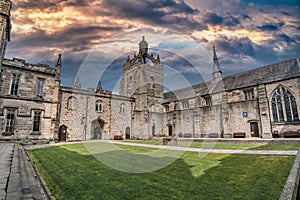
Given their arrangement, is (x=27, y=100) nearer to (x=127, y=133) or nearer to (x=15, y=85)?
(x=15, y=85)

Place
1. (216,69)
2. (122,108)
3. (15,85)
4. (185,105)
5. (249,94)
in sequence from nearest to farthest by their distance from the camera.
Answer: (15,85), (249,94), (122,108), (185,105), (216,69)

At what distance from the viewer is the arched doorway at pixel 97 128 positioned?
28.4 meters

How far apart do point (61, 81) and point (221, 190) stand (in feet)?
80.3

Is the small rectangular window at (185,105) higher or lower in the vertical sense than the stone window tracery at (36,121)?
higher

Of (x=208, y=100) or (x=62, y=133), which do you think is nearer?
(x=62, y=133)

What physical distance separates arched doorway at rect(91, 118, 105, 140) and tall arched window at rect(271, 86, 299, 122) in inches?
978

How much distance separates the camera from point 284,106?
21.3 m

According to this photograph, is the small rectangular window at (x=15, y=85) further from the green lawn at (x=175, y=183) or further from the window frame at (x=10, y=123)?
the green lawn at (x=175, y=183)

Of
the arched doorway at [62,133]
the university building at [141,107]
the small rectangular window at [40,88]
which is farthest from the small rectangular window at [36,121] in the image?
the arched doorway at [62,133]

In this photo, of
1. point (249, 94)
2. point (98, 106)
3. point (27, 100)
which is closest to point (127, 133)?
point (98, 106)

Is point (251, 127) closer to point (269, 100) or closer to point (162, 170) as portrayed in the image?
point (269, 100)

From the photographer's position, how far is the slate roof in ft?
72.9

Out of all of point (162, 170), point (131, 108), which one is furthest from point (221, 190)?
point (131, 108)

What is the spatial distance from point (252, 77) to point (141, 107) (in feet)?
62.0
